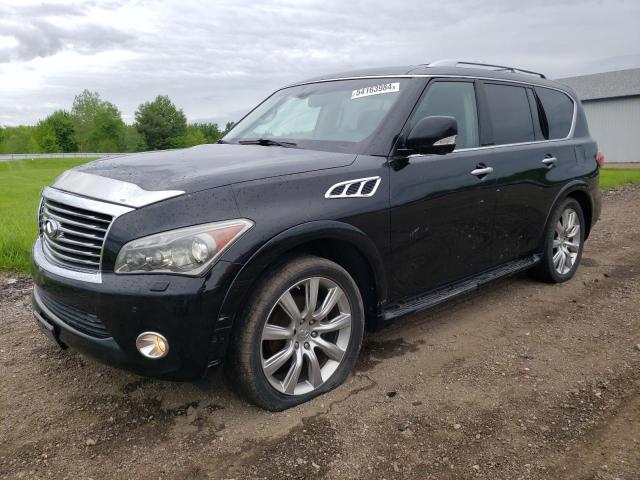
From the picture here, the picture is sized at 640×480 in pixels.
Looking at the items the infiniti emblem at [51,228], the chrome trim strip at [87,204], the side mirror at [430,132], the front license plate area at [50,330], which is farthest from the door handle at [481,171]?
the front license plate area at [50,330]

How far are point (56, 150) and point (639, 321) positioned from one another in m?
111

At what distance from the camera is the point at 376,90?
3.81m

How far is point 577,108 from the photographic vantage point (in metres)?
5.62

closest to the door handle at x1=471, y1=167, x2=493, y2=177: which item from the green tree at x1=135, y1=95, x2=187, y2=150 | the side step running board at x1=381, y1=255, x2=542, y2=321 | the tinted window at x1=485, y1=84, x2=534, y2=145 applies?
the tinted window at x1=485, y1=84, x2=534, y2=145

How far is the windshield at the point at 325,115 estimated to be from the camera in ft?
11.9

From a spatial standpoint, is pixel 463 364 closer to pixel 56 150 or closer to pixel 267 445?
pixel 267 445

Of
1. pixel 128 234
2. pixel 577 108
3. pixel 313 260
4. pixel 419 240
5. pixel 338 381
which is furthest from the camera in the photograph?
pixel 577 108

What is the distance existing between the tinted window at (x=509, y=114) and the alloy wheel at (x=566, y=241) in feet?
3.41

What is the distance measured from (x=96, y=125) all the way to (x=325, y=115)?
10741 centimetres

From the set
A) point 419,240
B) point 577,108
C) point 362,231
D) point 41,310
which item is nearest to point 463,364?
point 419,240

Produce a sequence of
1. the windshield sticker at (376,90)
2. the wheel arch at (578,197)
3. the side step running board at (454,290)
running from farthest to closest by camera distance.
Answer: the wheel arch at (578,197), the windshield sticker at (376,90), the side step running board at (454,290)

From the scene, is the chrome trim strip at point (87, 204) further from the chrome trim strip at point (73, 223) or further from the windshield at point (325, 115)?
the windshield at point (325, 115)

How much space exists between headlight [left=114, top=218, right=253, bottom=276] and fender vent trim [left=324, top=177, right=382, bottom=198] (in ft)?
2.60

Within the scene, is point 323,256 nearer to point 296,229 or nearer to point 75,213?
point 296,229
